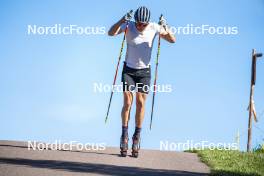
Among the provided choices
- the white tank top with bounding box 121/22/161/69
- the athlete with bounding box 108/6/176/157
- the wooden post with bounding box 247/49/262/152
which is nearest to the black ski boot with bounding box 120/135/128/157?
the athlete with bounding box 108/6/176/157

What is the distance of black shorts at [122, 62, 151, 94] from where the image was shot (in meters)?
11.6

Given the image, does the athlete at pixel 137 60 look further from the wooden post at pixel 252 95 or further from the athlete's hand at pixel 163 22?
the wooden post at pixel 252 95

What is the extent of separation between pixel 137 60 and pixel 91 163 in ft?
7.53

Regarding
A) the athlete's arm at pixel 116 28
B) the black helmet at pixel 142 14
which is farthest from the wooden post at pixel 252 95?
the black helmet at pixel 142 14

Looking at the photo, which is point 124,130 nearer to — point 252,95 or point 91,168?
point 91,168

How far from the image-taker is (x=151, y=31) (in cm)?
1159

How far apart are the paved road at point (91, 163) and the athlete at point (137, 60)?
73 cm

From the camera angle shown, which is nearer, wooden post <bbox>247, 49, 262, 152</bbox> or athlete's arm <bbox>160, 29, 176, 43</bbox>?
athlete's arm <bbox>160, 29, 176, 43</bbox>

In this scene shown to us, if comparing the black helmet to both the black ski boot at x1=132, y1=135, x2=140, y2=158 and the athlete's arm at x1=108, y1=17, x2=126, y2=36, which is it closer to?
the athlete's arm at x1=108, y1=17, x2=126, y2=36

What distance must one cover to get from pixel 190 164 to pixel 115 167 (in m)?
2.10

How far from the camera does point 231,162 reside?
12500 mm

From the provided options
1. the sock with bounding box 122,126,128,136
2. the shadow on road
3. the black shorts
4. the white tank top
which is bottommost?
the shadow on road

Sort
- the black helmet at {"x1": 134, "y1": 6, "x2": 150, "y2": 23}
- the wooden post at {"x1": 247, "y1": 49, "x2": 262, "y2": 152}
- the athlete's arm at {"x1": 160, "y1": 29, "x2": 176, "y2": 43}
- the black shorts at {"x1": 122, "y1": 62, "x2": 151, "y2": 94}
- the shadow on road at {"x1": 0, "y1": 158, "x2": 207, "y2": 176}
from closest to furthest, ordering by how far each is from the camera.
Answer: the shadow on road at {"x1": 0, "y1": 158, "x2": 207, "y2": 176}, the black helmet at {"x1": 134, "y1": 6, "x2": 150, "y2": 23}, the black shorts at {"x1": 122, "y1": 62, "x2": 151, "y2": 94}, the athlete's arm at {"x1": 160, "y1": 29, "x2": 176, "y2": 43}, the wooden post at {"x1": 247, "y1": 49, "x2": 262, "y2": 152}

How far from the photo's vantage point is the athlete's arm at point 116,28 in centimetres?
1171
